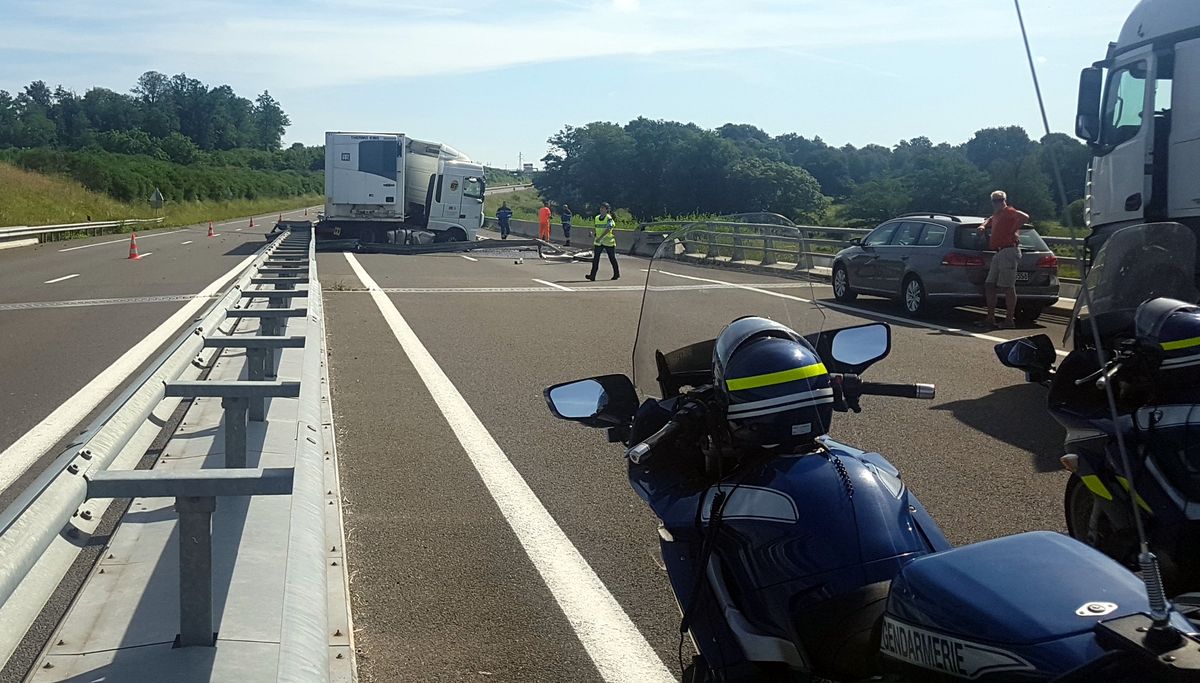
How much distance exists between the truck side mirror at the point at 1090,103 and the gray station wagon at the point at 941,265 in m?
2.95

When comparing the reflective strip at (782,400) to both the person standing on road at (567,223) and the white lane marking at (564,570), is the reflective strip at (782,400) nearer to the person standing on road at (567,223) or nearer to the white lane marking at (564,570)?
the white lane marking at (564,570)

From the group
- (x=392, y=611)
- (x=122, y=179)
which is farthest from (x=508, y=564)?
(x=122, y=179)

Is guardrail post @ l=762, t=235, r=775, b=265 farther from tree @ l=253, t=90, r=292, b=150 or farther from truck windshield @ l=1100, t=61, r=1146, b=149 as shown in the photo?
tree @ l=253, t=90, r=292, b=150

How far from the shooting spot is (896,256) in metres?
16.6

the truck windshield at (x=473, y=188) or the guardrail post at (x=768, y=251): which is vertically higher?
the truck windshield at (x=473, y=188)

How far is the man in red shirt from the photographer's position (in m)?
13.0

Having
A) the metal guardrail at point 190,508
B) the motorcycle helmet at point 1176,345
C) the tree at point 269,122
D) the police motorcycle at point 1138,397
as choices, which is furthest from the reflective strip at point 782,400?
the tree at point 269,122

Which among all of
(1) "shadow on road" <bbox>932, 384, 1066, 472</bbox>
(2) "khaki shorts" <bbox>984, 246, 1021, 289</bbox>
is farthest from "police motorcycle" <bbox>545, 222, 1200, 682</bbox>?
(2) "khaki shorts" <bbox>984, 246, 1021, 289</bbox>

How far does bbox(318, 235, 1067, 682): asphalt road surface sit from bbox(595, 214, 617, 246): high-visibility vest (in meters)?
9.58

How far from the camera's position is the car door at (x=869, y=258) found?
17109 millimetres

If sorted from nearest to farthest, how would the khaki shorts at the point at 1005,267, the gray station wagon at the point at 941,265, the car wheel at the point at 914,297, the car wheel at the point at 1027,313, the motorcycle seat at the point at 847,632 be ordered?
the motorcycle seat at the point at 847,632
the khaki shorts at the point at 1005,267
the gray station wagon at the point at 941,265
the car wheel at the point at 1027,313
the car wheel at the point at 914,297

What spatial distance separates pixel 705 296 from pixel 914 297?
1328 centimetres

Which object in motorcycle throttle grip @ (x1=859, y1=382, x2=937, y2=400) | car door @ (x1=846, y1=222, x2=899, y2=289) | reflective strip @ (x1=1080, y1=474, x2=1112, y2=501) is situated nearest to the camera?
motorcycle throttle grip @ (x1=859, y1=382, x2=937, y2=400)

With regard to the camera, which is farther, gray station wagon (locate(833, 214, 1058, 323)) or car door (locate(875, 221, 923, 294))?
car door (locate(875, 221, 923, 294))
